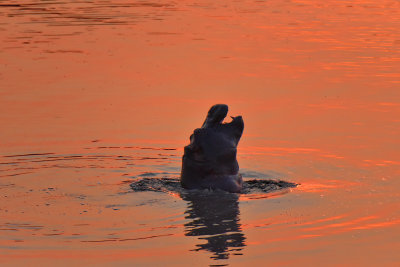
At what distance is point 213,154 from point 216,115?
0.46m

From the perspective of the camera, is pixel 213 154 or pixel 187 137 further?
pixel 187 137

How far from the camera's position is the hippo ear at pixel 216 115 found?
40.1ft

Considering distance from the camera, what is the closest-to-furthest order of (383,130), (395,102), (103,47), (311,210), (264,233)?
(264,233) → (311,210) → (383,130) → (395,102) → (103,47)

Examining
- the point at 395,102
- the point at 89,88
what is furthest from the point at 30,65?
the point at 395,102

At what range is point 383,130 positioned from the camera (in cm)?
1588

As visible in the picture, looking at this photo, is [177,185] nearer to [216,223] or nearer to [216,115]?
[216,115]

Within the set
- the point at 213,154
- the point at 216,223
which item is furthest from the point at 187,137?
the point at 216,223

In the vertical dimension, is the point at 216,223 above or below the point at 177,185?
below

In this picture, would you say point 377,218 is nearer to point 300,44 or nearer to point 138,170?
point 138,170

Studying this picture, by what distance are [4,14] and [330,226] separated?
22.5 metres

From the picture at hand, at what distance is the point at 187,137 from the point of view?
51.4ft

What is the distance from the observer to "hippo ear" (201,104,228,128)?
1222 centimetres

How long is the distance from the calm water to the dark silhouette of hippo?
27 centimetres

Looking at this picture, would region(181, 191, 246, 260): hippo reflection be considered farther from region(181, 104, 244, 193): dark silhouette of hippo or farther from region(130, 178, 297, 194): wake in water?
region(130, 178, 297, 194): wake in water
